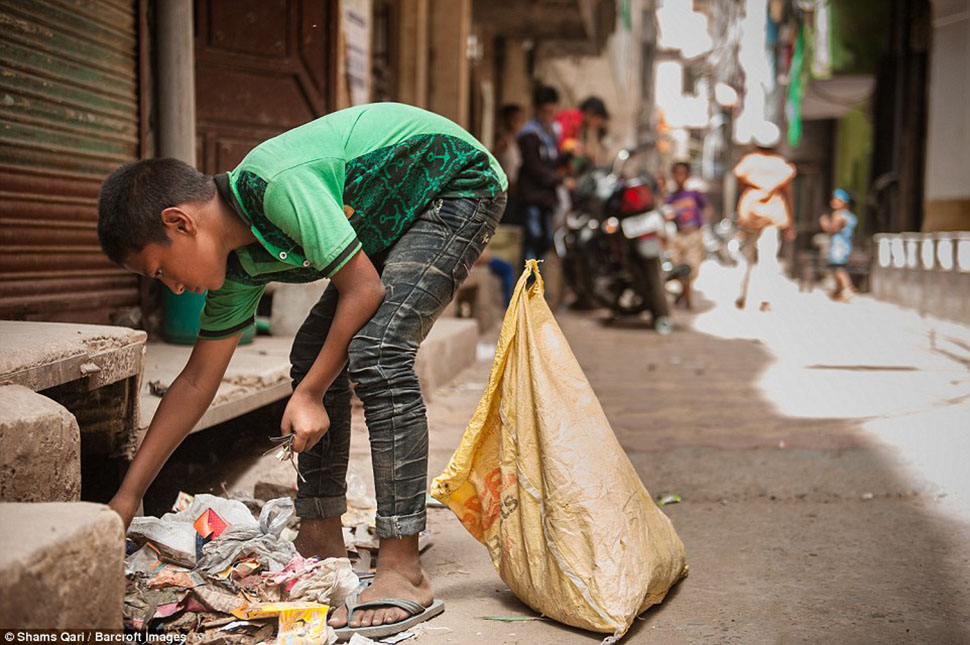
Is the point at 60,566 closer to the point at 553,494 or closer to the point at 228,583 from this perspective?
the point at 228,583

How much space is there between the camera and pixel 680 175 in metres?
12.5

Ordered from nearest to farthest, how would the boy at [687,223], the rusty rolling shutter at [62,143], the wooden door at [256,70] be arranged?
the rusty rolling shutter at [62,143] < the wooden door at [256,70] < the boy at [687,223]

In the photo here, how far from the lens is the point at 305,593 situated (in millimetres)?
2178

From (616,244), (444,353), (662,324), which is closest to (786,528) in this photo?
(444,353)

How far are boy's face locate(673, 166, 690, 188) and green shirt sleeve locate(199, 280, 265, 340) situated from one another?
10729mm

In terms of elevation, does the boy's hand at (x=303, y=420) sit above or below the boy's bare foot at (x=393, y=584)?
above

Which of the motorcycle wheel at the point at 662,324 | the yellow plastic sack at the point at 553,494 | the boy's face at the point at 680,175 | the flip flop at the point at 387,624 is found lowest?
the motorcycle wheel at the point at 662,324

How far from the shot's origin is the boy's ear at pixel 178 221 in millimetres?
1971

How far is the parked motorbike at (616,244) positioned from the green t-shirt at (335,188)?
6.37 meters

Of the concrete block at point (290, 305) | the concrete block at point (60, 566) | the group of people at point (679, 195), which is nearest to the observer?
the concrete block at point (60, 566)

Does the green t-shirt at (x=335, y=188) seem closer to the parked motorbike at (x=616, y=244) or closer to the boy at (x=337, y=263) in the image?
the boy at (x=337, y=263)

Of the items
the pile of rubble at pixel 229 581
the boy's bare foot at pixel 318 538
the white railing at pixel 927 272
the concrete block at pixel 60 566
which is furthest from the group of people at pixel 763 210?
the concrete block at pixel 60 566

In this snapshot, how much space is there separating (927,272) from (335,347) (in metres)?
9.61

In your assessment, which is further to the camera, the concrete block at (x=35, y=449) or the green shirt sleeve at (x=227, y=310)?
the green shirt sleeve at (x=227, y=310)
